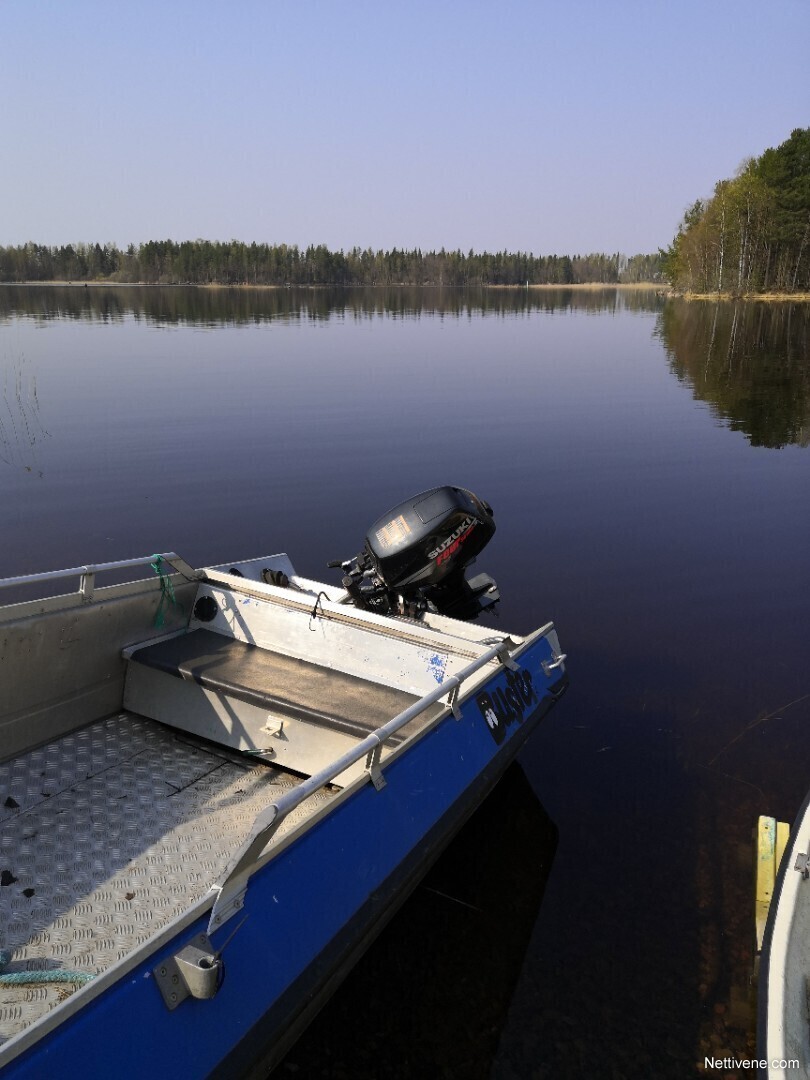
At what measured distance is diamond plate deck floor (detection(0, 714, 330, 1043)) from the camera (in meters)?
3.25

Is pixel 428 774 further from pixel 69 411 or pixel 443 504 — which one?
pixel 69 411

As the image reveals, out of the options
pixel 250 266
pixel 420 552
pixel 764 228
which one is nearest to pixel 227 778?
pixel 420 552

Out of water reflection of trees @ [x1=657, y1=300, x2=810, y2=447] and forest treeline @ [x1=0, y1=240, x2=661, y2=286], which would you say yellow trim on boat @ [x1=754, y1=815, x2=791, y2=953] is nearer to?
water reflection of trees @ [x1=657, y1=300, x2=810, y2=447]

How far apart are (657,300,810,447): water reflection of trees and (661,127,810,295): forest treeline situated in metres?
23.2

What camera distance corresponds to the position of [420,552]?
5.55 meters

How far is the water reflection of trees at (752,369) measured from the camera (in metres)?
16.4

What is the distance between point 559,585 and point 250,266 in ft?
419

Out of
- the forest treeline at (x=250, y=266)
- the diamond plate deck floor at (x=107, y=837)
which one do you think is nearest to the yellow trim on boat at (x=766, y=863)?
the diamond plate deck floor at (x=107, y=837)

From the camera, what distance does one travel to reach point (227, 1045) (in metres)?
2.41

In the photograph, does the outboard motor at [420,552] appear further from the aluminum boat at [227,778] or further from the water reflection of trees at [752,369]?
the water reflection of trees at [752,369]

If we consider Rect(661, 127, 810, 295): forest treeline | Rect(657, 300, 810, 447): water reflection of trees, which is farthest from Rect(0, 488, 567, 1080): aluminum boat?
Rect(661, 127, 810, 295): forest treeline

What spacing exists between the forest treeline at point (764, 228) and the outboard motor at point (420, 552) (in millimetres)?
67887

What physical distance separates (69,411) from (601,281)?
18135cm

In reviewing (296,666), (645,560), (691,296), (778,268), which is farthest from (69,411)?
(691,296)
